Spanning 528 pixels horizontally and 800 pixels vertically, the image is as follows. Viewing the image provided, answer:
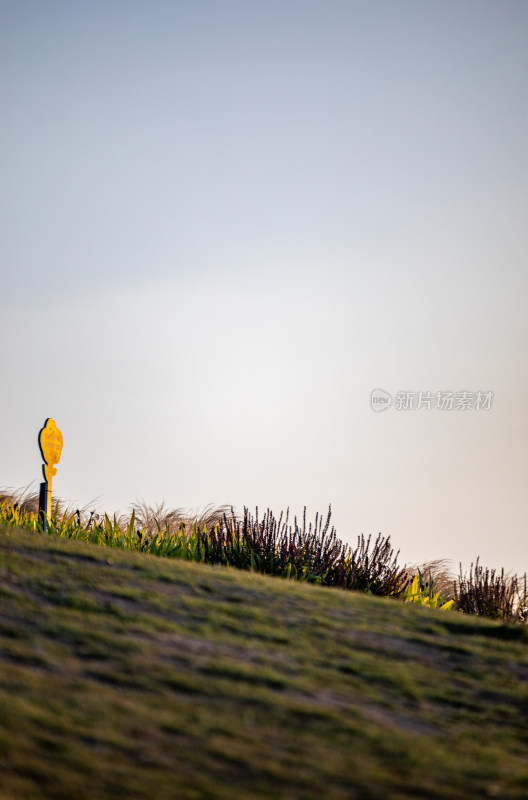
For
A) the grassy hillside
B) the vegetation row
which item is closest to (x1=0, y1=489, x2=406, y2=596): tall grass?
the vegetation row

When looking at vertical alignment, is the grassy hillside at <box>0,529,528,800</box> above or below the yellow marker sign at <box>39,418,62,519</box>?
below

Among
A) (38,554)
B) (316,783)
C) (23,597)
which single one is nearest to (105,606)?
(23,597)

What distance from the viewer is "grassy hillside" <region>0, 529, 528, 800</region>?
3.28 meters

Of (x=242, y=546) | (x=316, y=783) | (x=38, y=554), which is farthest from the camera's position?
(x=242, y=546)

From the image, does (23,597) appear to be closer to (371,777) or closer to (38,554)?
(38,554)

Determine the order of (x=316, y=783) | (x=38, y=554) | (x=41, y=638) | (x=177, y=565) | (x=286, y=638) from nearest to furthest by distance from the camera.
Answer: (x=316, y=783) → (x=41, y=638) → (x=286, y=638) → (x=38, y=554) → (x=177, y=565)

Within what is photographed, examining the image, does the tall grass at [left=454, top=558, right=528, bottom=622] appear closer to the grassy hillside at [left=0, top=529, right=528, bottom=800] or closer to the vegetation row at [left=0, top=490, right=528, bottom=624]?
the vegetation row at [left=0, top=490, right=528, bottom=624]

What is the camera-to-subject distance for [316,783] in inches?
128

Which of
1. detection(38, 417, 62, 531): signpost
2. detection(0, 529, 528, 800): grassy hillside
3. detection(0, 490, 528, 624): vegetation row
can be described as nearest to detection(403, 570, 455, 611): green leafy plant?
detection(0, 490, 528, 624): vegetation row

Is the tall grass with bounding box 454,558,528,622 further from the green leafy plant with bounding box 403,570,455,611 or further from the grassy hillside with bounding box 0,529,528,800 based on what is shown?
the grassy hillside with bounding box 0,529,528,800

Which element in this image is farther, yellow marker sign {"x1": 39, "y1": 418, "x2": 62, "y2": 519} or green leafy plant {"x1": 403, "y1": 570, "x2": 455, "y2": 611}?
yellow marker sign {"x1": 39, "y1": 418, "x2": 62, "y2": 519}

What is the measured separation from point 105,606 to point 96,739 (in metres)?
1.97

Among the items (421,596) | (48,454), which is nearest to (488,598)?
(421,596)

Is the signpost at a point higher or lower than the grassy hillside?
higher
